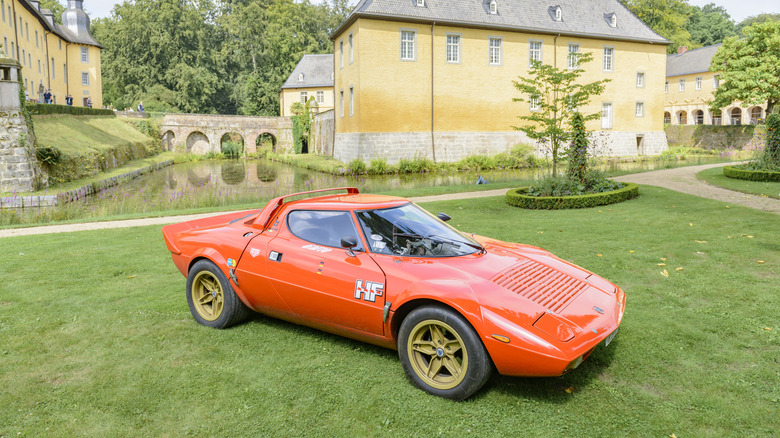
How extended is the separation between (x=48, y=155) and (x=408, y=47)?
73.3 feet

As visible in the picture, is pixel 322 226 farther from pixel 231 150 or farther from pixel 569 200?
pixel 231 150

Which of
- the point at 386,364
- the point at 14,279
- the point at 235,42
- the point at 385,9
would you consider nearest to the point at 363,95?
the point at 385,9

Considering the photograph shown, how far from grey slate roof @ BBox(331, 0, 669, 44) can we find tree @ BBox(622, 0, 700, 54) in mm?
25057

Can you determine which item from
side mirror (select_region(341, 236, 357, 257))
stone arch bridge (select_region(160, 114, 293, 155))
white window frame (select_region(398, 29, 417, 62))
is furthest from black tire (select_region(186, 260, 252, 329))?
stone arch bridge (select_region(160, 114, 293, 155))

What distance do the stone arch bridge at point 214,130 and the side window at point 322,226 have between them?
5537cm

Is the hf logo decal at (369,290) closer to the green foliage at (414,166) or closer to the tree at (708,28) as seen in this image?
the green foliage at (414,166)

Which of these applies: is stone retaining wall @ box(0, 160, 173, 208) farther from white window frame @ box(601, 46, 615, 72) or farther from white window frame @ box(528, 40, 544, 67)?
white window frame @ box(601, 46, 615, 72)

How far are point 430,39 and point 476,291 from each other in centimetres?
3461

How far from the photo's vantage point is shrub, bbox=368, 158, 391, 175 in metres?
34.0

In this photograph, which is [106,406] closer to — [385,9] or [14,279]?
[14,279]

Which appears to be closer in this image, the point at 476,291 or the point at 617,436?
the point at 617,436

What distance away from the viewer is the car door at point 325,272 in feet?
14.1

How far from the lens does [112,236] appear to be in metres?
11.0

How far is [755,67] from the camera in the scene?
43000 mm
